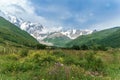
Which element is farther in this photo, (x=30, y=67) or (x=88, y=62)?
(x=88, y=62)

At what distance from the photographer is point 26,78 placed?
16.1 meters

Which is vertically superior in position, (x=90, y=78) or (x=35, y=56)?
(x=35, y=56)

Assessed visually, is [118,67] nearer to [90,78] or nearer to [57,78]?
[90,78]

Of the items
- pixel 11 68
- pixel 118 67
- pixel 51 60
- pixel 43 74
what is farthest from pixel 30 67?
pixel 118 67

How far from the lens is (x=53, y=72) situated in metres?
15.7

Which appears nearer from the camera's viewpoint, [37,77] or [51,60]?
[37,77]

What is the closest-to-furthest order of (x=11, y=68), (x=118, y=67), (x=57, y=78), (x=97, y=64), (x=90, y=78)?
(x=57, y=78), (x=90, y=78), (x=11, y=68), (x=97, y=64), (x=118, y=67)

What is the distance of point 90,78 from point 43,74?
2.54 metres

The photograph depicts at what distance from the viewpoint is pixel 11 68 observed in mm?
19734

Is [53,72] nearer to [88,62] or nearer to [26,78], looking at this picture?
[26,78]

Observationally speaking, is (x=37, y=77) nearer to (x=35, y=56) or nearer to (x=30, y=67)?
(x=30, y=67)

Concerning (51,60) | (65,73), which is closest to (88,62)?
(51,60)

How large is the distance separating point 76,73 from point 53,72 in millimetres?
1577

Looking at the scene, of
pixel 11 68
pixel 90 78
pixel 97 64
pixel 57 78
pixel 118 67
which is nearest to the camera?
pixel 57 78
